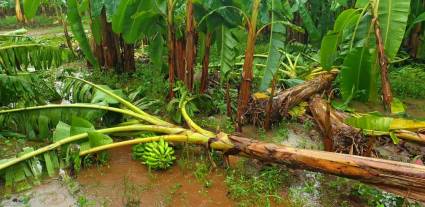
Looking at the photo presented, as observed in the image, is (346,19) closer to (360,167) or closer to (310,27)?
(310,27)

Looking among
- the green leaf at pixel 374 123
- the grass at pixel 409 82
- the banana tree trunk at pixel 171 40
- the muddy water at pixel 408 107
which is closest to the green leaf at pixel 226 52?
the banana tree trunk at pixel 171 40

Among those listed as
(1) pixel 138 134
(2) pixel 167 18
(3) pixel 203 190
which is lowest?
(3) pixel 203 190

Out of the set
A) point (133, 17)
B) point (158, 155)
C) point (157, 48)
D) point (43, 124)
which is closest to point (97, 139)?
point (158, 155)

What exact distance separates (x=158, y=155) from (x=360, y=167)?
6.41 feet

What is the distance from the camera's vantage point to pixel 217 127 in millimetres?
4047

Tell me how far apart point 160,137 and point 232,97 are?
6.35 ft

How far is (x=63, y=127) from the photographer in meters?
3.81

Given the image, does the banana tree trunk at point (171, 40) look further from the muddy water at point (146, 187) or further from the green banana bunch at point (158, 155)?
the muddy water at point (146, 187)

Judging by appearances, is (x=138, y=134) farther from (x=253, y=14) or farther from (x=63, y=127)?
(x=253, y=14)

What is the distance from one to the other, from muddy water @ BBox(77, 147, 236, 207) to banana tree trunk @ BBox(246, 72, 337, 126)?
1295 millimetres

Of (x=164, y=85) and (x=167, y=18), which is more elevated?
(x=167, y=18)

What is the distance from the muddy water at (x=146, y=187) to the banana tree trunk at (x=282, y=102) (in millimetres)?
1295

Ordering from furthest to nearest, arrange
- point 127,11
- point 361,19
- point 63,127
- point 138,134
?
point 361,19 < point 127,11 < point 138,134 < point 63,127

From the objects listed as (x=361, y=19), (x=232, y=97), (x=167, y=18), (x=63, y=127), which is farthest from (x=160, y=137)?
(x=361, y=19)
